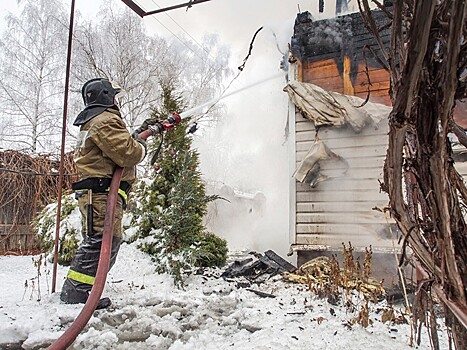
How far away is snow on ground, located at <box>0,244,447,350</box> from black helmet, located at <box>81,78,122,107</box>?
1725 mm

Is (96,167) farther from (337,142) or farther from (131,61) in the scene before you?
(131,61)

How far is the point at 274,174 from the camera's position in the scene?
12609 millimetres

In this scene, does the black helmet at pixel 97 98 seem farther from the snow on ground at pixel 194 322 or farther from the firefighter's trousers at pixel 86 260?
the snow on ground at pixel 194 322

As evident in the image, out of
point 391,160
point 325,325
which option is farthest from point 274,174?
point 391,160

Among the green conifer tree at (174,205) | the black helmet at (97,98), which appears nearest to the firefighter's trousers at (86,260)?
the black helmet at (97,98)

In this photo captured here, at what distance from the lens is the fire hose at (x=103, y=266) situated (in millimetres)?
1821

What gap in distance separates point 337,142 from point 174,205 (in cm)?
251

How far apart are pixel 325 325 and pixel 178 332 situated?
105 centimetres

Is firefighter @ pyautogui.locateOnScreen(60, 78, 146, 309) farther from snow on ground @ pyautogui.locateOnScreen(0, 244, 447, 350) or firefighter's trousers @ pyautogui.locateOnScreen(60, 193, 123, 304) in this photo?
snow on ground @ pyautogui.locateOnScreen(0, 244, 447, 350)

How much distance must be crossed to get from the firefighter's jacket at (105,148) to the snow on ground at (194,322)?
114 centimetres

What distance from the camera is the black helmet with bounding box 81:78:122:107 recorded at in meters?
3.06

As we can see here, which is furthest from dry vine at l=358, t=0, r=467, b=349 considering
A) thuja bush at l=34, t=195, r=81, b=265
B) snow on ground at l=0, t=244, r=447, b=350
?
thuja bush at l=34, t=195, r=81, b=265

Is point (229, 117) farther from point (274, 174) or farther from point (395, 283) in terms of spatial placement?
point (395, 283)

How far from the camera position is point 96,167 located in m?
2.94
